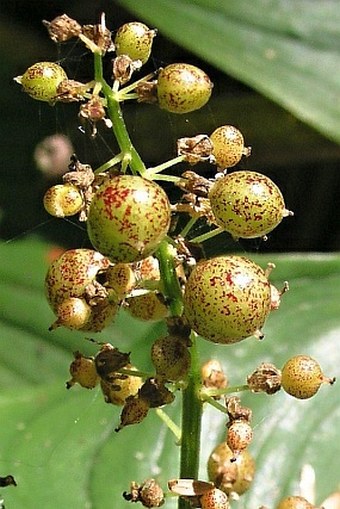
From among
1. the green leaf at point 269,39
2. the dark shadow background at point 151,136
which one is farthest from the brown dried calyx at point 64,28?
the dark shadow background at point 151,136

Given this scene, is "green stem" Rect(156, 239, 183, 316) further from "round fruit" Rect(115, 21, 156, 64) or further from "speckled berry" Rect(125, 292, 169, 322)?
"round fruit" Rect(115, 21, 156, 64)

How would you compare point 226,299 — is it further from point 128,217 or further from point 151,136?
point 151,136

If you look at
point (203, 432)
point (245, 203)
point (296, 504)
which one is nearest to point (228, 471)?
point (296, 504)

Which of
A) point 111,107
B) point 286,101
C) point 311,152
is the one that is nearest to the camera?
point 111,107

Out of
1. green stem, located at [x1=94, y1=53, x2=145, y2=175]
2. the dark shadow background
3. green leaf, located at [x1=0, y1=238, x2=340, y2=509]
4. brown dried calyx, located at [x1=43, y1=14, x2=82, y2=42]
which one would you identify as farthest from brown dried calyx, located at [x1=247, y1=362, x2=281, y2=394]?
the dark shadow background

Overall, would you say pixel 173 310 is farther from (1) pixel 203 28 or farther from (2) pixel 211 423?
(1) pixel 203 28

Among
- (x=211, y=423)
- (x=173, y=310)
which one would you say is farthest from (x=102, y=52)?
(x=211, y=423)
